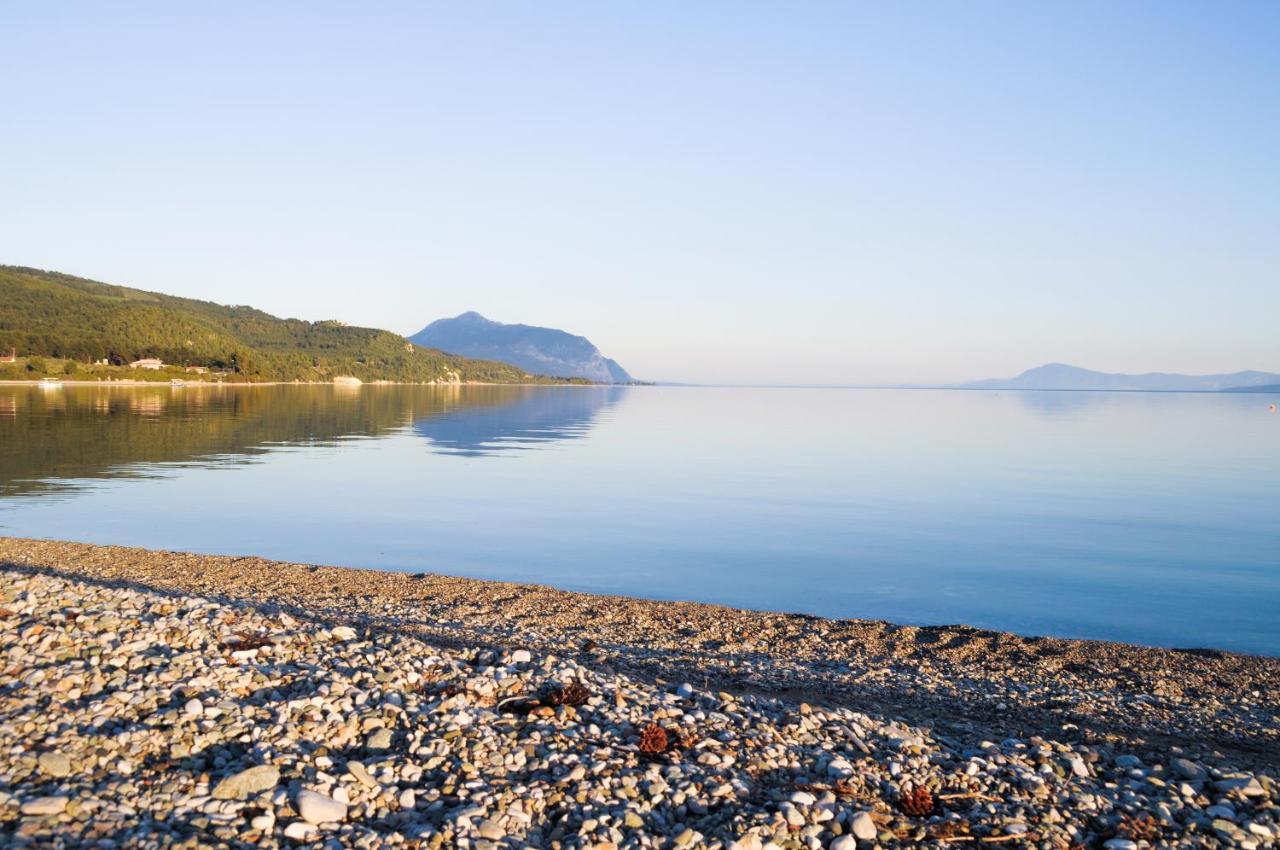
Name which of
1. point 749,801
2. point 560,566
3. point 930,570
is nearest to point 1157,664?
point 930,570

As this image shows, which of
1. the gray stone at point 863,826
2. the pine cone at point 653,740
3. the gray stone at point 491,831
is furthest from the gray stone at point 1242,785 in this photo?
the gray stone at point 491,831

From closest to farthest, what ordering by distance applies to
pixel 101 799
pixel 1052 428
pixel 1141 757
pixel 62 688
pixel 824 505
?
pixel 101 799 → pixel 62 688 → pixel 1141 757 → pixel 824 505 → pixel 1052 428

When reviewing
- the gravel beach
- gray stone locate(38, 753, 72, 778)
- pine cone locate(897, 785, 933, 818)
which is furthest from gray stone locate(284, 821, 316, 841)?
pine cone locate(897, 785, 933, 818)

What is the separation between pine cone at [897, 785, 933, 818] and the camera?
831cm

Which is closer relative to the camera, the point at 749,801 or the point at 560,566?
the point at 749,801

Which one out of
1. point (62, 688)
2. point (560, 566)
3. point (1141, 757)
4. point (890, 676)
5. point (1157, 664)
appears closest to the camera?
point (62, 688)

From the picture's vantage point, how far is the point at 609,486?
4347 centimetres

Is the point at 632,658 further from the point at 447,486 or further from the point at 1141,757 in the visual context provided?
the point at 447,486

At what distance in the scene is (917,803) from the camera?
8.43 metres

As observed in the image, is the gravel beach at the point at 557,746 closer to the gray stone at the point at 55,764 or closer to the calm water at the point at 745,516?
the gray stone at the point at 55,764

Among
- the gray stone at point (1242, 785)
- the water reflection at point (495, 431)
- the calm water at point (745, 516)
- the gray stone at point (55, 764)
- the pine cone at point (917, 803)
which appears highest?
the gray stone at point (55, 764)

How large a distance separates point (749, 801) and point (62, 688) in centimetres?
768

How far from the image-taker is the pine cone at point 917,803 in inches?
327

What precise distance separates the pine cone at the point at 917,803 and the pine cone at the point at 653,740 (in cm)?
247
